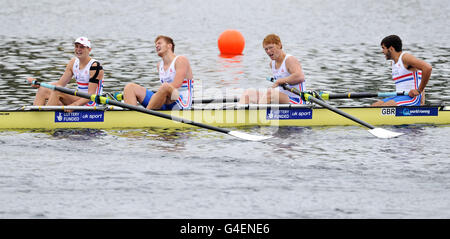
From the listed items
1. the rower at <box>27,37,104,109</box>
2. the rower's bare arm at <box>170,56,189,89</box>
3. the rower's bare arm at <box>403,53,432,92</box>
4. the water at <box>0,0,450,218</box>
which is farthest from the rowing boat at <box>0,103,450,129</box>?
the rower's bare arm at <box>403,53,432,92</box>

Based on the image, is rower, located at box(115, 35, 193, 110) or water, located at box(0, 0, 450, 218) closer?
water, located at box(0, 0, 450, 218)

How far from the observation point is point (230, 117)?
46.7ft

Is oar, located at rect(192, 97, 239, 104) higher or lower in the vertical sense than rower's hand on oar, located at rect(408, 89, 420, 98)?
lower

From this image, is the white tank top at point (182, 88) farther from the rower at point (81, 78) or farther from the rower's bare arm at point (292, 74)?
the rower's bare arm at point (292, 74)

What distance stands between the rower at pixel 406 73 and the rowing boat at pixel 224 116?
206 millimetres

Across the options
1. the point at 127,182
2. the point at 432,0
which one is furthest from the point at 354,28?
Answer: the point at 127,182

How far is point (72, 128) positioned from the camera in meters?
13.9

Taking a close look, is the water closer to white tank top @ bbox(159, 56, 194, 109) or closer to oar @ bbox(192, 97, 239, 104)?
white tank top @ bbox(159, 56, 194, 109)

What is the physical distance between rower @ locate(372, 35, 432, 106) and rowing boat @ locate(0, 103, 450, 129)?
0.21 meters

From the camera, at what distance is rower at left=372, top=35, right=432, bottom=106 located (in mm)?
14211

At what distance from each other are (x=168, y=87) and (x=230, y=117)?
128 cm

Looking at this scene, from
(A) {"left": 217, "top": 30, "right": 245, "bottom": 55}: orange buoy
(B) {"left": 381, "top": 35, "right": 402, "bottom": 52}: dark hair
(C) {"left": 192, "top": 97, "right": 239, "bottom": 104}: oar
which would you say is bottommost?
(C) {"left": 192, "top": 97, "right": 239, "bottom": 104}: oar

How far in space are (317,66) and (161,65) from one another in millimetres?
12286

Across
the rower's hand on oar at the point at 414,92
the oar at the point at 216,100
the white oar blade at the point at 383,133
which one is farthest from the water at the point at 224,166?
the oar at the point at 216,100
